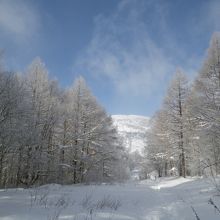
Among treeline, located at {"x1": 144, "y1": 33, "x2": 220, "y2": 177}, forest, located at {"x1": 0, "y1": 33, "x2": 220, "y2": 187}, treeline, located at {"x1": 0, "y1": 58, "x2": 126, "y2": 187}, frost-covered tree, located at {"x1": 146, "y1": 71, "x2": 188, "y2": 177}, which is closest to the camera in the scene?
treeline, located at {"x1": 144, "y1": 33, "x2": 220, "y2": 177}

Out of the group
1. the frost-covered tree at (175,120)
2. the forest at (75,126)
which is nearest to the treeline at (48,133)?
the forest at (75,126)

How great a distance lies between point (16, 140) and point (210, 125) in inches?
520

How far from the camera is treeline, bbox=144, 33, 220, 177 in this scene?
52.3 ft

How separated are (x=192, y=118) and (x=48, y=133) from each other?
1223 centimetres

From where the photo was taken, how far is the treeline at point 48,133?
16.6 m

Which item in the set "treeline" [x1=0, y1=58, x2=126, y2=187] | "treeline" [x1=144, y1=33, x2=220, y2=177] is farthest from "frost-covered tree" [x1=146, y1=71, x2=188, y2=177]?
"treeline" [x1=0, y1=58, x2=126, y2=187]

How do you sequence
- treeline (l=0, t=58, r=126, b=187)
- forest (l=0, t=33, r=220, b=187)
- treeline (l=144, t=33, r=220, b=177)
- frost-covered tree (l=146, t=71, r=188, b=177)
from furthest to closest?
frost-covered tree (l=146, t=71, r=188, b=177), forest (l=0, t=33, r=220, b=187), treeline (l=0, t=58, r=126, b=187), treeline (l=144, t=33, r=220, b=177)

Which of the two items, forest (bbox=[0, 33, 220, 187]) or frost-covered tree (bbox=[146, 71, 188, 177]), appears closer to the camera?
forest (bbox=[0, 33, 220, 187])

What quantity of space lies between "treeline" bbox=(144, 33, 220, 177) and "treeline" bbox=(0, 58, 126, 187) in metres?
6.09

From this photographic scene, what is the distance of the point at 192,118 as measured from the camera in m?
20.8

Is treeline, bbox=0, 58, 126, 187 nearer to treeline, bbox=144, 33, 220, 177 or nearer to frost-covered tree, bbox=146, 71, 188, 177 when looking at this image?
frost-covered tree, bbox=146, 71, 188, 177

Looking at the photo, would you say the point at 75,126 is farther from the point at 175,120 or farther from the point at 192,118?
the point at 192,118

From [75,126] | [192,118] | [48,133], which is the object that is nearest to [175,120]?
[192,118]

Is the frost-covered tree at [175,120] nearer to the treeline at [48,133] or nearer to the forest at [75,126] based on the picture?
the forest at [75,126]
